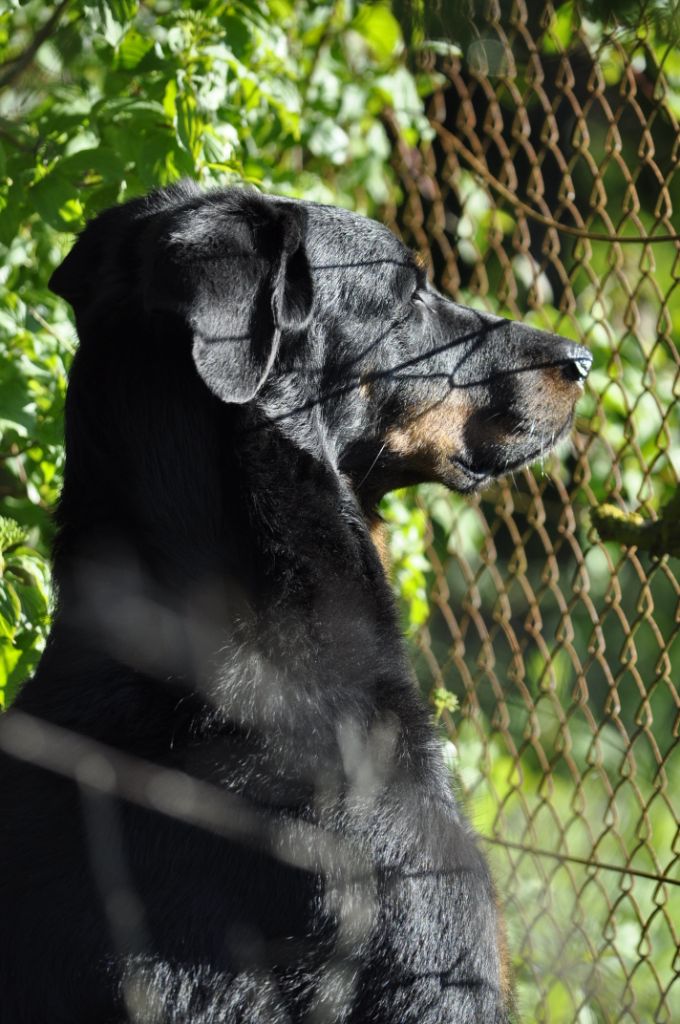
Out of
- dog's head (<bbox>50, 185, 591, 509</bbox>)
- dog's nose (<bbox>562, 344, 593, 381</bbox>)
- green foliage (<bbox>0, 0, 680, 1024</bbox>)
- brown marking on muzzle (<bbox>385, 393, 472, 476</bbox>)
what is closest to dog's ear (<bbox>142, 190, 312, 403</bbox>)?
dog's head (<bbox>50, 185, 591, 509</bbox>)

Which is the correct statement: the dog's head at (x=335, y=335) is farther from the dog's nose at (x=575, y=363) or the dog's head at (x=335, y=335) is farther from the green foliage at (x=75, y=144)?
the green foliage at (x=75, y=144)

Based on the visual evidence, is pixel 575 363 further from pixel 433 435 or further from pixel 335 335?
pixel 335 335

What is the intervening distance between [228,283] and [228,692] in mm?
775

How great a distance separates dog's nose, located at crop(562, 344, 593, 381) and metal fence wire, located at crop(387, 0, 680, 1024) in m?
0.20

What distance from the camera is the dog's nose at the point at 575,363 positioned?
301 centimetres

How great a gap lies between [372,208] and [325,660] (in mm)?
2964

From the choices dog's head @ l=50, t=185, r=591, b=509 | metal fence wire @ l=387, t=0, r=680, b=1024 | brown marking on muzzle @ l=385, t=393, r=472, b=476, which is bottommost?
metal fence wire @ l=387, t=0, r=680, b=1024

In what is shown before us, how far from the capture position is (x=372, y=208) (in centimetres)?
488

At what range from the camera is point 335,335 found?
272cm

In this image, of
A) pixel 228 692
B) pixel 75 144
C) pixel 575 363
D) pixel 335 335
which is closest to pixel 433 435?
pixel 335 335

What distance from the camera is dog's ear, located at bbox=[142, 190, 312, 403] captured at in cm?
222

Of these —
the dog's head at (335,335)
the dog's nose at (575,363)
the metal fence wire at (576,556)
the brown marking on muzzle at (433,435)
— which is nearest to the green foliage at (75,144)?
the dog's head at (335,335)

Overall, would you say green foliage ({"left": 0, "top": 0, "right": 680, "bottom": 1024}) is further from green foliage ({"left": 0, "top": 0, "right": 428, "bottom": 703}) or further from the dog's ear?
the dog's ear

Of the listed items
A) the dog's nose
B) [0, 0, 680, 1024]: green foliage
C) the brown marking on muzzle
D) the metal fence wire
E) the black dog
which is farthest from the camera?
the metal fence wire
